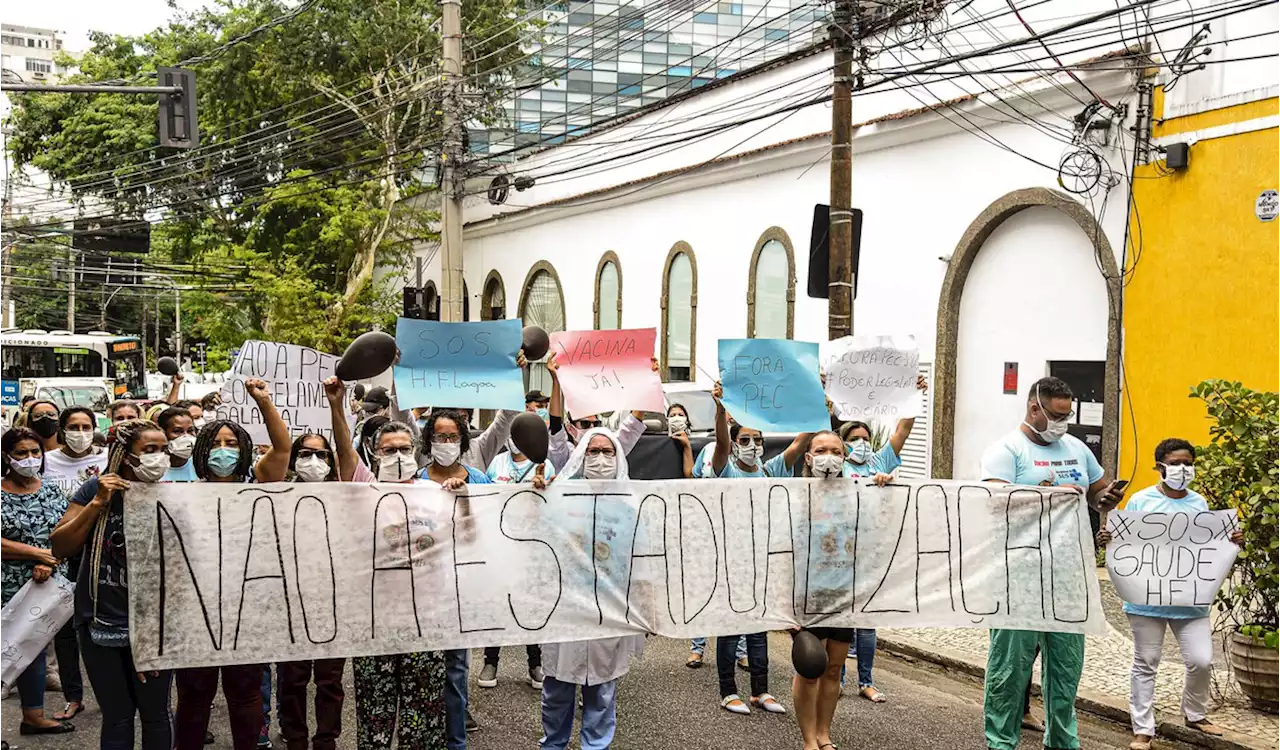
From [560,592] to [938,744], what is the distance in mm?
2291

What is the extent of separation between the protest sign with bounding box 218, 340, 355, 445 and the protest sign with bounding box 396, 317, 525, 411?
1.47 meters

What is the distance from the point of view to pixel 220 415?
7.85m

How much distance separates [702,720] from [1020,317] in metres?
9.38

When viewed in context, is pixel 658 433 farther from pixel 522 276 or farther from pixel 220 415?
pixel 522 276

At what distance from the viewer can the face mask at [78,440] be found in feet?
23.1

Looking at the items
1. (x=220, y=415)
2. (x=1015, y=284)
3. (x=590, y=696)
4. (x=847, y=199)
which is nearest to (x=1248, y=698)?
(x=590, y=696)

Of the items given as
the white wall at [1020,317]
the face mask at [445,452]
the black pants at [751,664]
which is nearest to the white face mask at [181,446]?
the face mask at [445,452]

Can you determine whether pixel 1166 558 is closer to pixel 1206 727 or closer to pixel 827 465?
pixel 1206 727

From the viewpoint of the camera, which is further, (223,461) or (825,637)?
(825,637)

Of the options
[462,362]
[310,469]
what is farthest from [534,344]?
[310,469]

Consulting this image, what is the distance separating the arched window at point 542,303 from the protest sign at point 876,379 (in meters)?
19.5

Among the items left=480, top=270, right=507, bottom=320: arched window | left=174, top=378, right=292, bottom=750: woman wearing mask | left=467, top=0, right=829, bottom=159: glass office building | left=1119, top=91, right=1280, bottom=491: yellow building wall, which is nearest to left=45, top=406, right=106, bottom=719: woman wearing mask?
left=174, top=378, right=292, bottom=750: woman wearing mask

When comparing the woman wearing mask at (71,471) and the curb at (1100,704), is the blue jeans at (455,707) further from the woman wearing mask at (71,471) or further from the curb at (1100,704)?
the curb at (1100,704)

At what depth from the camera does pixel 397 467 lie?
5.55 metres
